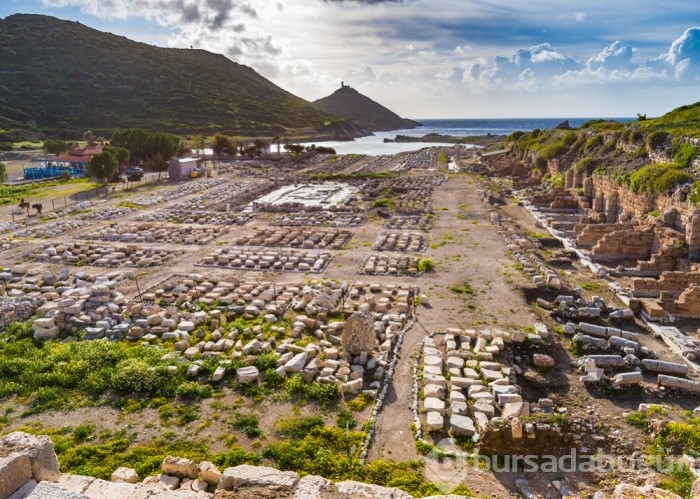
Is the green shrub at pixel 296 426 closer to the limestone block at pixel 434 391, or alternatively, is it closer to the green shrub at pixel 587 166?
the limestone block at pixel 434 391

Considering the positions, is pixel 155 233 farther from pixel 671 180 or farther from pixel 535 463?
pixel 671 180

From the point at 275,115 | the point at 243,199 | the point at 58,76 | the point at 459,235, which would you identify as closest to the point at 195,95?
the point at 275,115

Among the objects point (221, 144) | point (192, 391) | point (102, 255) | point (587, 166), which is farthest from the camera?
point (221, 144)

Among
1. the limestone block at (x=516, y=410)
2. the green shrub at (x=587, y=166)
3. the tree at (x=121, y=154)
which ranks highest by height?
the tree at (x=121, y=154)

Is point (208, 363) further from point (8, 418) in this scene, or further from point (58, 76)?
point (58, 76)

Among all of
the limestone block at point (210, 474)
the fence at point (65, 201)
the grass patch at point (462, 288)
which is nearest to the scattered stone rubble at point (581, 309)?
the grass patch at point (462, 288)

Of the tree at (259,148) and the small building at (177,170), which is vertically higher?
the tree at (259,148)

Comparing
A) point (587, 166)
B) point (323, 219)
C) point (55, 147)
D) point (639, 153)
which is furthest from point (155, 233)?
point (55, 147)
